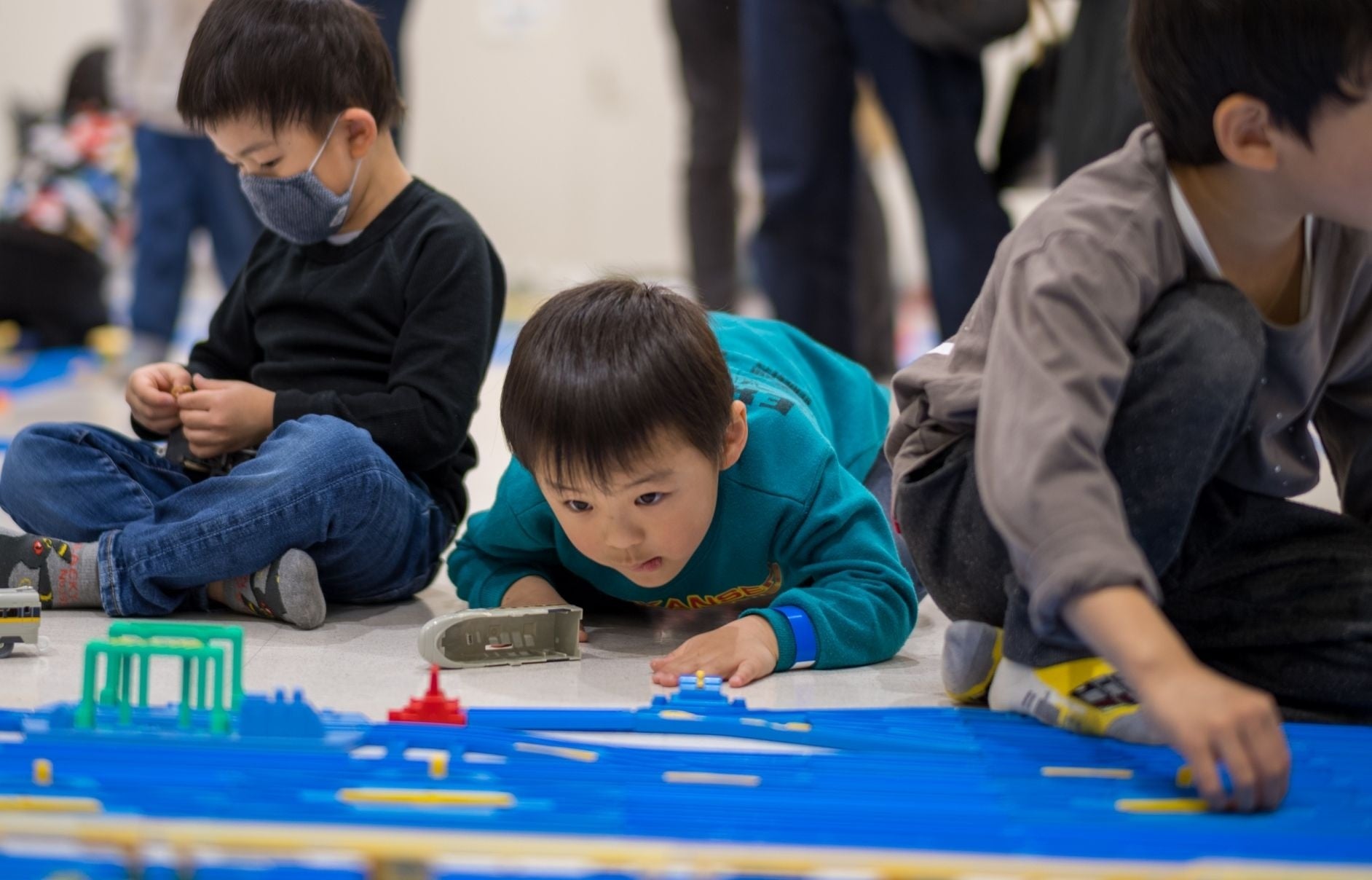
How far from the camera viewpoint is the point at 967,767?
112 cm

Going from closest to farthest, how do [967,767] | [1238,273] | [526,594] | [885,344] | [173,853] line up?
1. [173,853]
2. [967,767]
3. [1238,273]
4. [526,594]
5. [885,344]

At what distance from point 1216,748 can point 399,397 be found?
38.9 inches

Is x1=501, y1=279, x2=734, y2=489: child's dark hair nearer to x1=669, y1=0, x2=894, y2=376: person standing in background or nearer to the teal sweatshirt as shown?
the teal sweatshirt

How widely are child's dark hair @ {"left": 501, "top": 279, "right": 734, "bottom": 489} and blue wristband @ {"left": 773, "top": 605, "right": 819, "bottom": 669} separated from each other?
170 mm

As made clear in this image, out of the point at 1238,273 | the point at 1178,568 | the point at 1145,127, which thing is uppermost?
the point at 1145,127

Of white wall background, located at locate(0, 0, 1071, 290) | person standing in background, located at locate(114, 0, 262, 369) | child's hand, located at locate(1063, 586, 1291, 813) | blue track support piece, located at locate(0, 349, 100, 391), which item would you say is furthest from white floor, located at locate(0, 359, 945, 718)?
white wall background, located at locate(0, 0, 1071, 290)

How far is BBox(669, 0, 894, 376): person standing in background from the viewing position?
10.9ft

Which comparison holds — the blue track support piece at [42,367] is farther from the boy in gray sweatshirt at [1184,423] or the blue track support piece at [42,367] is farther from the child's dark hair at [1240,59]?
the child's dark hair at [1240,59]

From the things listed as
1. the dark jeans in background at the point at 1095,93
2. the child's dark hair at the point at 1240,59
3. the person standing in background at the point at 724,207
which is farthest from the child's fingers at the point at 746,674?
the person standing in background at the point at 724,207

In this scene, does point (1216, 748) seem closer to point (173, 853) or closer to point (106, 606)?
point (173, 853)

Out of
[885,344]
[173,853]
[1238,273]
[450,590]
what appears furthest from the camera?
[885,344]

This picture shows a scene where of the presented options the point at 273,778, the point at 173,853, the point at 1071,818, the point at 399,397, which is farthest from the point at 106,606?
the point at 1071,818

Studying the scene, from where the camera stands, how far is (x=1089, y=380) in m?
1.07

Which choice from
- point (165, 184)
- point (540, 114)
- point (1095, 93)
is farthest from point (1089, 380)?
point (540, 114)
